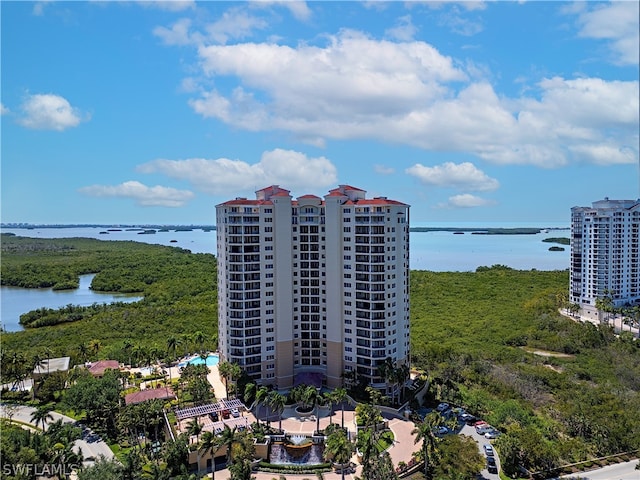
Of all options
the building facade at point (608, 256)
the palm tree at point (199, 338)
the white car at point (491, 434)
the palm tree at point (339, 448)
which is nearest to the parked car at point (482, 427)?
the white car at point (491, 434)

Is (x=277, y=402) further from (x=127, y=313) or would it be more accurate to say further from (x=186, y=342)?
(x=127, y=313)

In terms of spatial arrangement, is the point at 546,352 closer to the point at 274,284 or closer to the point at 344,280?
the point at 344,280

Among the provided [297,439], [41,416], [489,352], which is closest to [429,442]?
[297,439]

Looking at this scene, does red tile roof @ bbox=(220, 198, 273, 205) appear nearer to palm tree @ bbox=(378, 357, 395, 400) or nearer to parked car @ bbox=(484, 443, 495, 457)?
palm tree @ bbox=(378, 357, 395, 400)

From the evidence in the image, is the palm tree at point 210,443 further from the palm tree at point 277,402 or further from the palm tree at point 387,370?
the palm tree at point 387,370

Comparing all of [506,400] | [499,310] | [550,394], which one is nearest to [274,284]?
[506,400]

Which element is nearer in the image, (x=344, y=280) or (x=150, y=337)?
(x=344, y=280)
